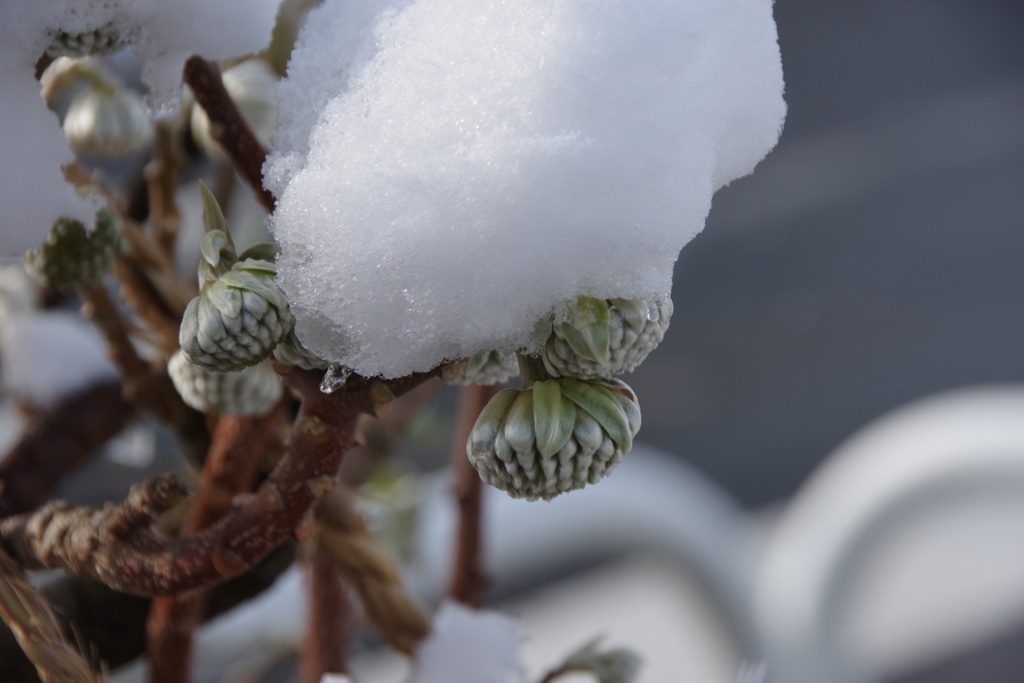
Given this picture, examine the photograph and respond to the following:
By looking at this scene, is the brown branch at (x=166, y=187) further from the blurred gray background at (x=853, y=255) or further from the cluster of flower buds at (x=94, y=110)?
the blurred gray background at (x=853, y=255)

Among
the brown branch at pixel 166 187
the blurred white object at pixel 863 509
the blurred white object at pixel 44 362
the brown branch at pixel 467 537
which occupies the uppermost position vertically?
the brown branch at pixel 166 187

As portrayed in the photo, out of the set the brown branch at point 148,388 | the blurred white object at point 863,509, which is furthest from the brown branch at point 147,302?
the blurred white object at point 863,509

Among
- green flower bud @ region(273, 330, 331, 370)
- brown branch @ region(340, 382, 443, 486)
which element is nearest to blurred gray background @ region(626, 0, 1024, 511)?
brown branch @ region(340, 382, 443, 486)

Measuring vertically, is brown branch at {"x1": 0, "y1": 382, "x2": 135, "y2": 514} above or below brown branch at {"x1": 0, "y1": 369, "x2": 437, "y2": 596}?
below

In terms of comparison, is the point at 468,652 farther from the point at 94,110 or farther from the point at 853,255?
the point at 853,255

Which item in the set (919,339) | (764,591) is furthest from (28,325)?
(919,339)

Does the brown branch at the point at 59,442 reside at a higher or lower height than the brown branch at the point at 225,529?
lower

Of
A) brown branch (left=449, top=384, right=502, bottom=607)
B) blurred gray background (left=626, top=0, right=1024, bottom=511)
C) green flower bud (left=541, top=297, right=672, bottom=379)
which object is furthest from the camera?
blurred gray background (left=626, top=0, right=1024, bottom=511)

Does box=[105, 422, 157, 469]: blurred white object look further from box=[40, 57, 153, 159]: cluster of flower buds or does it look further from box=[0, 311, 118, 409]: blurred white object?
box=[40, 57, 153, 159]: cluster of flower buds

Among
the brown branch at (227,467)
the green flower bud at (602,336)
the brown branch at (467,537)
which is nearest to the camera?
the green flower bud at (602,336)
